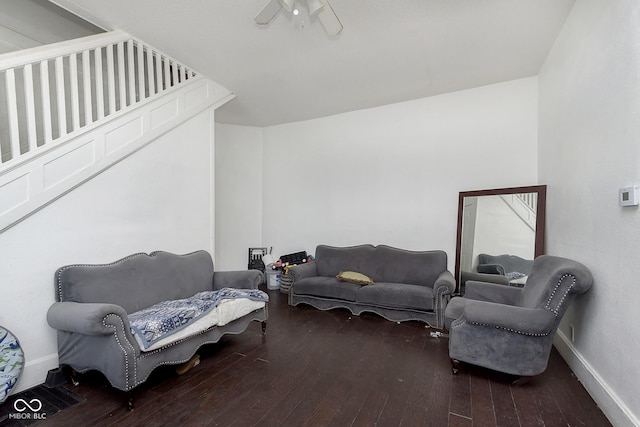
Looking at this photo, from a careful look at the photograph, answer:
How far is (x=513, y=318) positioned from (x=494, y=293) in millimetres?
821

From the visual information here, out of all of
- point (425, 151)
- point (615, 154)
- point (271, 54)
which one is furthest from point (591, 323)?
point (271, 54)

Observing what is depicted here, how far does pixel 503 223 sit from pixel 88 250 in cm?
427

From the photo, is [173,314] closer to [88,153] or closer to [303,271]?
[88,153]

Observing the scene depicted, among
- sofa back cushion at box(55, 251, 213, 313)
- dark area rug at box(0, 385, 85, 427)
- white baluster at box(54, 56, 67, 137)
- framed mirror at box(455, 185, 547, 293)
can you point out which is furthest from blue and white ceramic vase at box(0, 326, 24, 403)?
framed mirror at box(455, 185, 547, 293)

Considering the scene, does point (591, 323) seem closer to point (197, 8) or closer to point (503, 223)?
point (503, 223)

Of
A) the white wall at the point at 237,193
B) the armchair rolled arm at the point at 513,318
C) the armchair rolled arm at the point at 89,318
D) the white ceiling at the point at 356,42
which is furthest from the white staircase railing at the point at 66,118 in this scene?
the armchair rolled arm at the point at 513,318

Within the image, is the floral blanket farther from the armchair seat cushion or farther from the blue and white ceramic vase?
the armchair seat cushion

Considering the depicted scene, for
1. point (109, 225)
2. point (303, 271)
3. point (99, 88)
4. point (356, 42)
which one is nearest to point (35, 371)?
point (109, 225)

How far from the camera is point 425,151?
4.08 metres

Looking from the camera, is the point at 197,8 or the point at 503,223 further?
the point at 503,223

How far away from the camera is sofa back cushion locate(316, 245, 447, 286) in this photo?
12.2ft

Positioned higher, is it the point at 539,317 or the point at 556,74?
the point at 556,74

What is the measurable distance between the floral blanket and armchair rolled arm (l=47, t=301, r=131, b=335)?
0.14 meters

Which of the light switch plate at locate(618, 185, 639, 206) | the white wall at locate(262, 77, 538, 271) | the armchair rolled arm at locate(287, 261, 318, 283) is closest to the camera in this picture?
the light switch plate at locate(618, 185, 639, 206)
